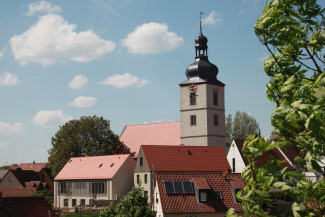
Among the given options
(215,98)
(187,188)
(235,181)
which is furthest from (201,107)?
(187,188)

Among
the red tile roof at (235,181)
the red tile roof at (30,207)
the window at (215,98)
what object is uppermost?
the window at (215,98)

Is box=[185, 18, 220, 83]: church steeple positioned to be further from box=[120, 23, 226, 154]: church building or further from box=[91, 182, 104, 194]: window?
box=[91, 182, 104, 194]: window

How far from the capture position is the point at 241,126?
360 ft

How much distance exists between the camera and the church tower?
78.2 meters

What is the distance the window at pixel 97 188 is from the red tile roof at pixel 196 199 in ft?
89.8

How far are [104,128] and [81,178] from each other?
12371mm

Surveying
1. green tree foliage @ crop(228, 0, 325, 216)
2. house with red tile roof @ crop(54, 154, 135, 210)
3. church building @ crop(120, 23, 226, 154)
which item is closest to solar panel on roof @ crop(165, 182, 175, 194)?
house with red tile roof @ crop(54, 154, 135, 210)

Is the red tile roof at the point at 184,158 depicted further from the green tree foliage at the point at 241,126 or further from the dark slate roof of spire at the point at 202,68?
the green tree foliage at the point at 241,126

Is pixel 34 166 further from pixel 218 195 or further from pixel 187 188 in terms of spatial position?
pixel 218 195

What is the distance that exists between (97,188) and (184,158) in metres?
13.4

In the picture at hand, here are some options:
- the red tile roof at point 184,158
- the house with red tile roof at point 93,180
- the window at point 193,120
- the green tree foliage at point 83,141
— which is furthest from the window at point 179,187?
the green tree foliage at point 83,141

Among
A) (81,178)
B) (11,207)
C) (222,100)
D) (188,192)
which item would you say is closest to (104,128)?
(81,178)

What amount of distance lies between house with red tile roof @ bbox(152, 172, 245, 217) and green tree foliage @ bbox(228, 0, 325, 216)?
1370 inches

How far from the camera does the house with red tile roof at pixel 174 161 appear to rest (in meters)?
63.1
